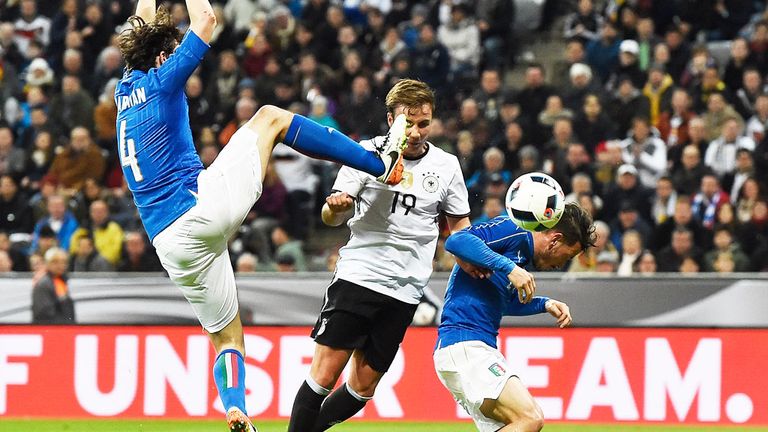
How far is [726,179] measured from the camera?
1362 cm

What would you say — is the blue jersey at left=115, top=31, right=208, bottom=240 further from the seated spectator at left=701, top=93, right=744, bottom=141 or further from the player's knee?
the seated spectator at left=701, top=93, right=744, bottom=141

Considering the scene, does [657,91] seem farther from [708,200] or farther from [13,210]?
[13,210]

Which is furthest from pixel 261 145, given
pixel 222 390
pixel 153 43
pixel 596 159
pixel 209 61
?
pixel 209 61

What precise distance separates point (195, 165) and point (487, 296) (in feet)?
5.63

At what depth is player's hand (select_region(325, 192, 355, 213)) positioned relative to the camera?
23.6 ft

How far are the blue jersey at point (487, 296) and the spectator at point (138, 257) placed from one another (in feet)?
23.0

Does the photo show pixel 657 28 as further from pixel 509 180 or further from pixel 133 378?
pixel 133 378

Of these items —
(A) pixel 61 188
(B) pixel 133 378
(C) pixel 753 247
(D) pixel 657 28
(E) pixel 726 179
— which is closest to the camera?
(B) pixel 133 378

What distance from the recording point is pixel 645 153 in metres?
14.0

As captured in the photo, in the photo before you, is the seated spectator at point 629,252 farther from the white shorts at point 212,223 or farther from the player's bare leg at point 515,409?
the white shorts at point 212,223

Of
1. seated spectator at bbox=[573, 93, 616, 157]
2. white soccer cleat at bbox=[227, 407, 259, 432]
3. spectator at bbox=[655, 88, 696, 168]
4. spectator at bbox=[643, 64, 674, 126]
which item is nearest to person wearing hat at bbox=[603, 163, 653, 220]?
spectator at bbox=[655, 88, 696, 168]

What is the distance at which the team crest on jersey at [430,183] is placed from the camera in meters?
7.50

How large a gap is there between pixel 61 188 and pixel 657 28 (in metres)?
7.61

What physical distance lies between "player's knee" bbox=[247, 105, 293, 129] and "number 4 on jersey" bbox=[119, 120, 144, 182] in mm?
636
